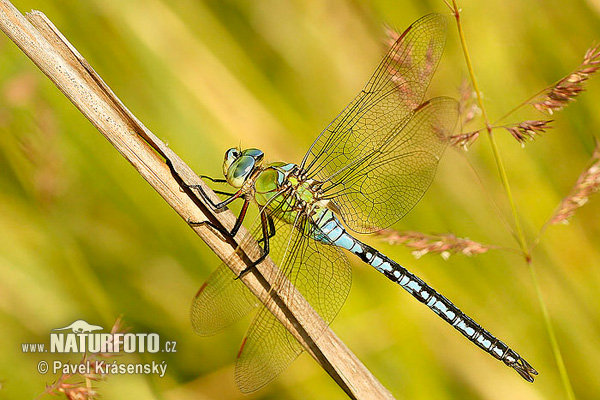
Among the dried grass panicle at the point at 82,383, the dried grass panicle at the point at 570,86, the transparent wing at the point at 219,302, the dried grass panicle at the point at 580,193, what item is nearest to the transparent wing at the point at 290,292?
the transparent wing at the point at 219,302

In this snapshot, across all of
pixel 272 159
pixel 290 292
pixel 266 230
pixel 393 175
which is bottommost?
pixel 290 292

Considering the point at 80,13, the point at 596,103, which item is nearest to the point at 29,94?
the point at 80,13

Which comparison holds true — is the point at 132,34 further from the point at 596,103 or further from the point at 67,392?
the point at 596,103

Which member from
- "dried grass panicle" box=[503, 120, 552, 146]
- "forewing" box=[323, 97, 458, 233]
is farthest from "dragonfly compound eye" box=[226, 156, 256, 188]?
"dried grass panicle" box=[503, 120, 552, 146]

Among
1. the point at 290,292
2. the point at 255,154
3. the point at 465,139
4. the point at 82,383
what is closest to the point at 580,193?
the point at 465,139

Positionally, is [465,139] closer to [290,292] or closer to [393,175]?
[393,175]

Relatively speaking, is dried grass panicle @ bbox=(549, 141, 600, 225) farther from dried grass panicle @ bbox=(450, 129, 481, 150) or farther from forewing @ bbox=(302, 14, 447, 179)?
forewing @ bbox=(302, 14, 447, 179)
